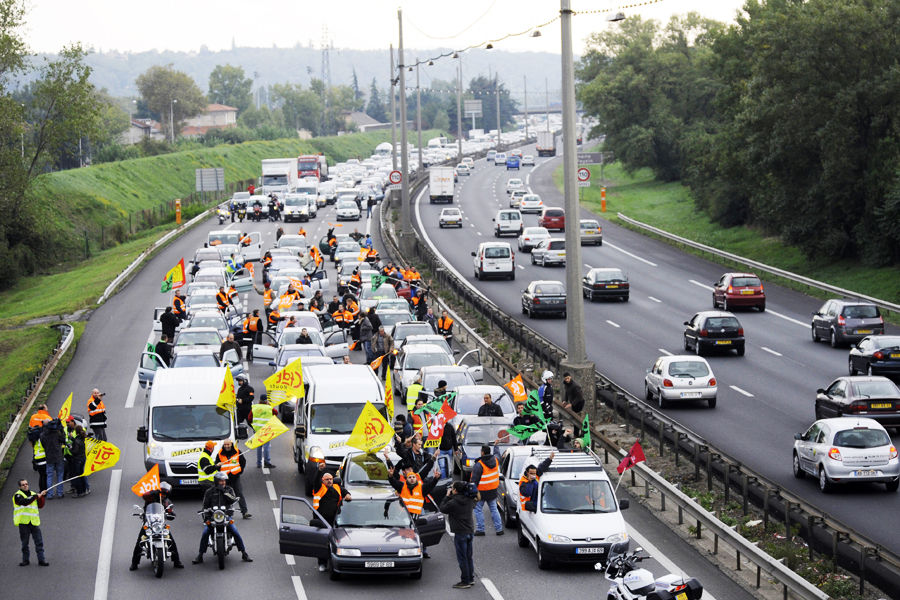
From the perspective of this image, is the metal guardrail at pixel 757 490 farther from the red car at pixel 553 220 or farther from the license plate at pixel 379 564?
the red car at pixel 553 220

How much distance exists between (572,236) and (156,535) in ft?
39.1

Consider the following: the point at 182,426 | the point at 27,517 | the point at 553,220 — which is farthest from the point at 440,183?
the point at 27,517

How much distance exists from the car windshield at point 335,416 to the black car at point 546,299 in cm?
2215

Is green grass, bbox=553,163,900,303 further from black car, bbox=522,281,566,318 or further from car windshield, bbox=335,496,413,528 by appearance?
car windshield, bbox=335,496,413,528

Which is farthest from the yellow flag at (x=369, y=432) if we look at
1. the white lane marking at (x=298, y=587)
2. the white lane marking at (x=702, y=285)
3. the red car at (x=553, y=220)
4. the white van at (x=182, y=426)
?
the red car at (x=553, y=220)

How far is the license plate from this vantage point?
59.1ft

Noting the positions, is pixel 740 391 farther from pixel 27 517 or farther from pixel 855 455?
pixel 27 517

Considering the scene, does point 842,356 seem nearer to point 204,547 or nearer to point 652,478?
point 652,478

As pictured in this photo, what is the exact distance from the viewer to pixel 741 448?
27.0 m

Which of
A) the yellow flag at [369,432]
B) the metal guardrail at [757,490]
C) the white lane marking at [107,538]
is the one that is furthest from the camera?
the yellow flag at [369,432]

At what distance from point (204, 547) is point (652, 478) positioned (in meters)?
7.75

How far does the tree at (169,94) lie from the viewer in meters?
188

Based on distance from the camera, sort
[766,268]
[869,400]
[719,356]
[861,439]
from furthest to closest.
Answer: [766,268]
[719,356]
[869,400]
[861,439]

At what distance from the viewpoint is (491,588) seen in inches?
715
